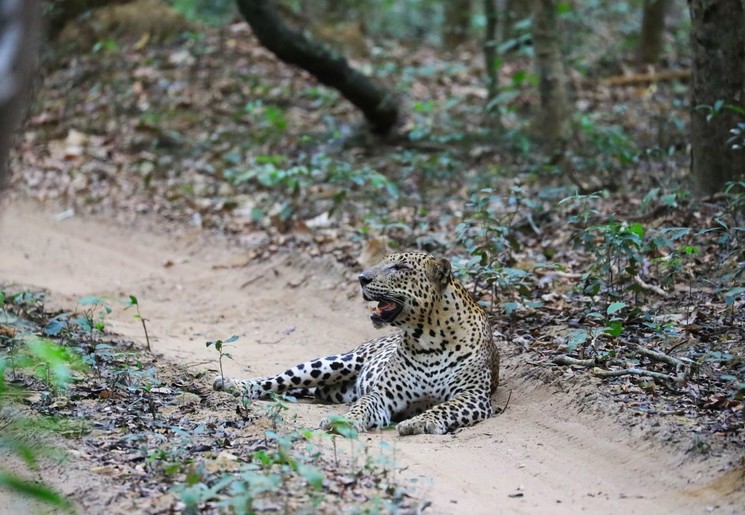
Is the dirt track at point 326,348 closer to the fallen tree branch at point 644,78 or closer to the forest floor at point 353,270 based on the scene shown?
the forest floor at point 353,270

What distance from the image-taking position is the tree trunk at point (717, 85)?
10414 millimetres

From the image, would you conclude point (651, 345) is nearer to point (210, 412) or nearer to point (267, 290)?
point (210, 412)

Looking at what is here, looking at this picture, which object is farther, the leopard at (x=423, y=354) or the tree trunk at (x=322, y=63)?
the tree trunk at (x=322, y=63)

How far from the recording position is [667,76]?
18828mm

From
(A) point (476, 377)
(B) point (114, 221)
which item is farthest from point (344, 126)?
(A) point (476, 377)

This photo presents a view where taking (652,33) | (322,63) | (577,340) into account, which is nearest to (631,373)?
(577,340)

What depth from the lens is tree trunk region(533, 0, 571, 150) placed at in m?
14.2

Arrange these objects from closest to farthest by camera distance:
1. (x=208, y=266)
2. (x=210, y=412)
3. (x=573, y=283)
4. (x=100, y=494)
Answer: (x=100, y=494) → (x=210, y=412) → (x=573, y=283) → (x=208, y=266)

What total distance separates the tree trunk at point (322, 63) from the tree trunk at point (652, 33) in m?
6.68

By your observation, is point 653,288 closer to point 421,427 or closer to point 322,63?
point 421,427

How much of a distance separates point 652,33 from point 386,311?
14.1 m

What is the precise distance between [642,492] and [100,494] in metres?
3.39

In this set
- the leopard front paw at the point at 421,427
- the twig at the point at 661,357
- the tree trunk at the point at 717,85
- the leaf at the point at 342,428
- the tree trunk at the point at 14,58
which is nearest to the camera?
the tree trunk at the point at 14,58

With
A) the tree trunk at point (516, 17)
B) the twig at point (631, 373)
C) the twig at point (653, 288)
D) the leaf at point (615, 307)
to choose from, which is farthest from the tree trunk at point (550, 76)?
the twig at point (631, 373)
